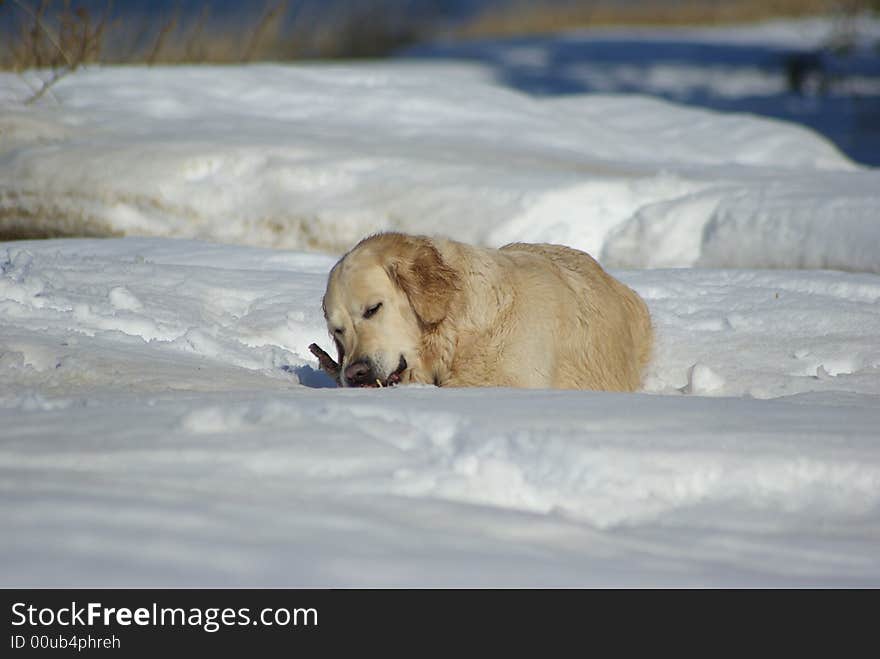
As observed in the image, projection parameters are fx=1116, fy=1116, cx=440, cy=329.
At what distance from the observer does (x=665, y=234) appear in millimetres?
7203

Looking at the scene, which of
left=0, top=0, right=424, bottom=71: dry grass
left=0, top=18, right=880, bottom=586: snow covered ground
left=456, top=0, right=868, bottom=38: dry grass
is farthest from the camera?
left=456, top=0, right=868, bottom=38: dry grass

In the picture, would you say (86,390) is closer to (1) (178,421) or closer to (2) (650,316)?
(1) (178,421)

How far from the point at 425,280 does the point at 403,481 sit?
5.75 ft

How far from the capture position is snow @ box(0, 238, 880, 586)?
7.61 feet

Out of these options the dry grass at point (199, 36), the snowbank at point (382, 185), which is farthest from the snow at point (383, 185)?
the dry grass at point (199, 36)

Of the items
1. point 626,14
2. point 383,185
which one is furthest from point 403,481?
point 626,14

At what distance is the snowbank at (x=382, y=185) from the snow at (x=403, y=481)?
2981 millimetres

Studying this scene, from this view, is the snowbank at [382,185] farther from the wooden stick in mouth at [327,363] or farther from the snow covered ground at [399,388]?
the wooden stick in mouth at [327,363]

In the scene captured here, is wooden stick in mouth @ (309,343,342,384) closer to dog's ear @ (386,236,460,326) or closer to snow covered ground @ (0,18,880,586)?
snow covered ground @ (0,18,880,586)

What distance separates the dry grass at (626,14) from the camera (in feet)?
76.3

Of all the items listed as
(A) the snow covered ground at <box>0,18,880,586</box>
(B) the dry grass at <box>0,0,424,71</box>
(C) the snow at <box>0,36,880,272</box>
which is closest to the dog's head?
(A) the snow covered ground at <box>0,18,880,586</box>

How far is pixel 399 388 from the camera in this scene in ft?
13.2

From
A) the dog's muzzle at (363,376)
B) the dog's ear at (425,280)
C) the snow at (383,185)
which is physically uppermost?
the snow at (383,185)

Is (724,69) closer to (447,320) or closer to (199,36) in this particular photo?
(199,36)
